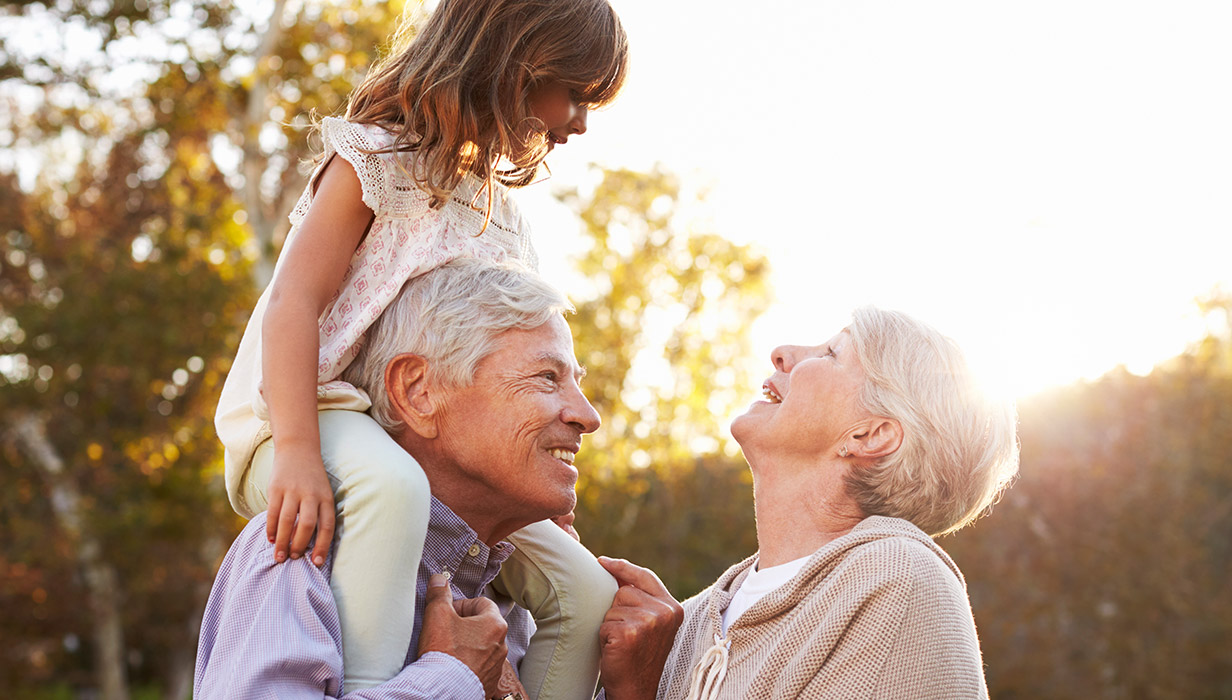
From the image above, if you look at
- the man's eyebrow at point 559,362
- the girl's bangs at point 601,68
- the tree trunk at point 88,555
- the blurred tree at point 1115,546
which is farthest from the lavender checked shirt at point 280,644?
the tree trunk at point 88,555

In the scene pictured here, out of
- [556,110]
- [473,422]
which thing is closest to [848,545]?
[473,422]

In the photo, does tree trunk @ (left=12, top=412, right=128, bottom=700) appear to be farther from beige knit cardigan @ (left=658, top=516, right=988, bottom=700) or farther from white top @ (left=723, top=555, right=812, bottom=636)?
beige knit cardigan @ (left=658, top=516, right=988, bottom=700)

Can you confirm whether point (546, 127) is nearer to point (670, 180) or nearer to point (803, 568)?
point (803, 568)

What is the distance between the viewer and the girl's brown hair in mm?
2447

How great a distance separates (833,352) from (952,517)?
0.44m

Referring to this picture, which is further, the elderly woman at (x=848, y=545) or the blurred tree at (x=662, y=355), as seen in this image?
the blurred tree at (x=662, y=355)

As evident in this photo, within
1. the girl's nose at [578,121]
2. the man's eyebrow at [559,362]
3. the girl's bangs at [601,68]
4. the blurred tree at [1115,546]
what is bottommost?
the blurred tree at [1115,546]

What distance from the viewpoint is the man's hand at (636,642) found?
7.80ft

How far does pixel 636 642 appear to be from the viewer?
7.79 feet

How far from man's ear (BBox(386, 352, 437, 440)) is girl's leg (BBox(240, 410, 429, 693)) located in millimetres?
201

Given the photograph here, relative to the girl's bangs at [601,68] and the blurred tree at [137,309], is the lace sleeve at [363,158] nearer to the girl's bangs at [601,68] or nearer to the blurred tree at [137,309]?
the girl's bangs at [601,68]

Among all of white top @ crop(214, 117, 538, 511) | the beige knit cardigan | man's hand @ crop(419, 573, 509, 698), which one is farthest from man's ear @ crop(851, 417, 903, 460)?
white top @ crop(214, 117, 538, 511)

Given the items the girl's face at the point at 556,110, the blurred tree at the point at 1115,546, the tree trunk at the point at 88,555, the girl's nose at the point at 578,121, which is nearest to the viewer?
the girl's face at the point at 556,110

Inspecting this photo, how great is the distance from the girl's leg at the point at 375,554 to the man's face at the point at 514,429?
210 mm
